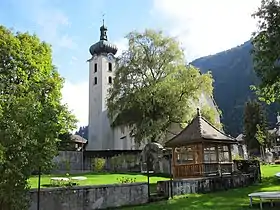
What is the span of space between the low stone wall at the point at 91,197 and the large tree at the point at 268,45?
923 cm

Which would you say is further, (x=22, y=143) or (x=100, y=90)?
(x=100, y=90)

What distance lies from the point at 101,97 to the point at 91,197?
141ft

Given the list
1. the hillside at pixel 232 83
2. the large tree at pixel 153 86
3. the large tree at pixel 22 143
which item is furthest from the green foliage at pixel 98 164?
the hillside at pixel 232 83

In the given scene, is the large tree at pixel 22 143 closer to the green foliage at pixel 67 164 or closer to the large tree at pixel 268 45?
the large tree at pixel 268 45

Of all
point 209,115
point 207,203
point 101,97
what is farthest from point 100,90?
point 207,203

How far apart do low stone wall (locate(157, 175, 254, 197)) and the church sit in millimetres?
30320

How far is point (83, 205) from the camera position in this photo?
12789 mm

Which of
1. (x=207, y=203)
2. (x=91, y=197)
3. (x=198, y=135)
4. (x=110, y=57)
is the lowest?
(x=207, y=203)

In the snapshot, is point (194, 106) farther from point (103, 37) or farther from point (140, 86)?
point (103, 37)

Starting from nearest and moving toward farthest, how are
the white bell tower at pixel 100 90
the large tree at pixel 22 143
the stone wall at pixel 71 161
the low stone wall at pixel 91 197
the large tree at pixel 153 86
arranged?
1. the large tree at pixel 22 143
2. the low stone wall at pixel 91 197
3. the stone wall at pixel 71 161
4. the large tree at pixel 153 86
5. the white bell tower at pixel 100 90

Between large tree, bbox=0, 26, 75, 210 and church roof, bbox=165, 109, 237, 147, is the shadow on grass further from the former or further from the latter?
large tree, bbox=0, 26, 75, 210

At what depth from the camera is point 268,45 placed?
17500 millimetres

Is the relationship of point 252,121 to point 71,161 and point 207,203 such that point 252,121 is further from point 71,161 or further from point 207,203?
point 207,203

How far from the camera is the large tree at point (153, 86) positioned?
34.0m
